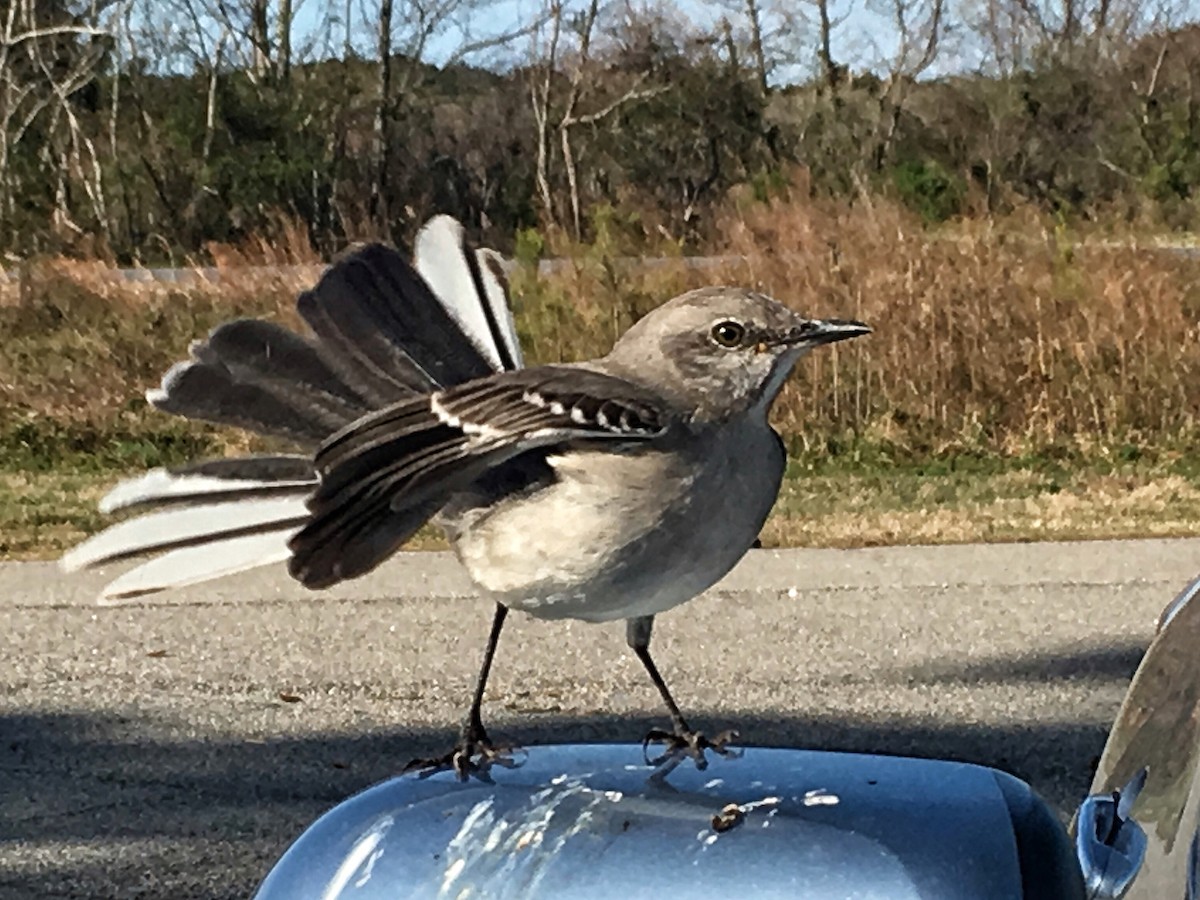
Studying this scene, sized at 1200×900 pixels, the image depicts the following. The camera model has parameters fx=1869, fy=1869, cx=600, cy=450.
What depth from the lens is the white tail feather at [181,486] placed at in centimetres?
147

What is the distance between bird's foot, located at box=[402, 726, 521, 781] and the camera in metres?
1.46

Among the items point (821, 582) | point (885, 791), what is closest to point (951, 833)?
point (885, 791)

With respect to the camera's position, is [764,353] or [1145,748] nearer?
[764,353]

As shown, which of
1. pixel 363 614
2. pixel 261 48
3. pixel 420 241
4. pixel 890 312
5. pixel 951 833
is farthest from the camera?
pixel 261 48

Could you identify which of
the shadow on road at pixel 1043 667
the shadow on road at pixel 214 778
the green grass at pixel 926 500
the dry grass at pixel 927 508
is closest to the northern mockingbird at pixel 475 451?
the shadow on road at pixel 214 778

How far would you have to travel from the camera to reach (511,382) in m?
1.56

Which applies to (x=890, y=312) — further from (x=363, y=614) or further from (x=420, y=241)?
(x=420, y=241)

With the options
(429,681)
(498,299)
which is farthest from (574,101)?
(498,299)

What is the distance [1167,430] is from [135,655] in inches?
265

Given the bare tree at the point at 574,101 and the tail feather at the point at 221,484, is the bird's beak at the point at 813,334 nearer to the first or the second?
the tail feather at the point at 221,484

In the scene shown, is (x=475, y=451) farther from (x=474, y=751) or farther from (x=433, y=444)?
(x=474, y=751)

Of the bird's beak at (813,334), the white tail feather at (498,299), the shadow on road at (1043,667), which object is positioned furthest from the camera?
the shadow on road at (1043,667)

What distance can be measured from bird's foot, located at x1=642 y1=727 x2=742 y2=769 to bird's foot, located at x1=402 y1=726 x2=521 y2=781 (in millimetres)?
114

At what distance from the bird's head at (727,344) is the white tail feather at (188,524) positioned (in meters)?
0.37
